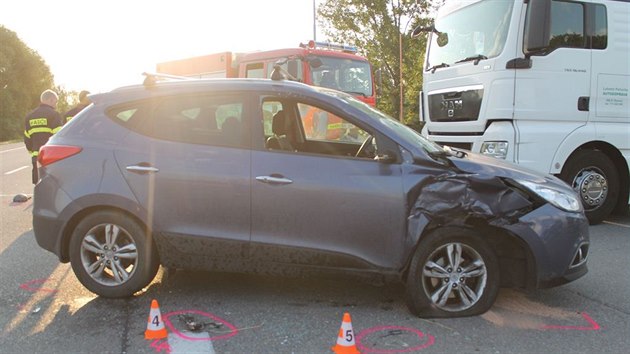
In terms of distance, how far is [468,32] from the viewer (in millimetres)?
6930

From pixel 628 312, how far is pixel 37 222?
4601 mm

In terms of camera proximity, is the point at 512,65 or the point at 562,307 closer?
the point at 562,307

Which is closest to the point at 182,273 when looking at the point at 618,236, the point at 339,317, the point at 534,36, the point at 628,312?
the point at 339,317

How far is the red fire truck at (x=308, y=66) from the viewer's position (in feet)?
31.6

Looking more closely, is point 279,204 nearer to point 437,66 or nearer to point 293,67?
point 437,66

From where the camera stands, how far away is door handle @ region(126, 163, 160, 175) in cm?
395

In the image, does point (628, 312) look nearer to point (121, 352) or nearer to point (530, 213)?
point (530, 213)

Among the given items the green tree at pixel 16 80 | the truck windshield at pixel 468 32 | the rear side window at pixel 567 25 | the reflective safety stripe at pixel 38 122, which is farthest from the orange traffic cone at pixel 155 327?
the green tree at pixel 16 80

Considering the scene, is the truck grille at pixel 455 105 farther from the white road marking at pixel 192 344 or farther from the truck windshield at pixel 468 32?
the white road marking at pixel 192 344

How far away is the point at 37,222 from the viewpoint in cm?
415

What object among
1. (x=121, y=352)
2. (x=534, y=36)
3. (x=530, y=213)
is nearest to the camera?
(x=121, y=352)

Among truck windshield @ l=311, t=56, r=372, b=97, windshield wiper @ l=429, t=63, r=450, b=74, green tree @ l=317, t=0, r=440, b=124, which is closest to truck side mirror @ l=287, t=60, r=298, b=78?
truck windshield @ l=311, t=56, r=372, b=97

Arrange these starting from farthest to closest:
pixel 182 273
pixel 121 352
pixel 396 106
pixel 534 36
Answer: pixel 396 106
pixel 534 36
pixel 182 273
pixel 121 352

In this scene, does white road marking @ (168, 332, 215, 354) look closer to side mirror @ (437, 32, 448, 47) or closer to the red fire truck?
side mirror @ (437, 32, 448, 47)
